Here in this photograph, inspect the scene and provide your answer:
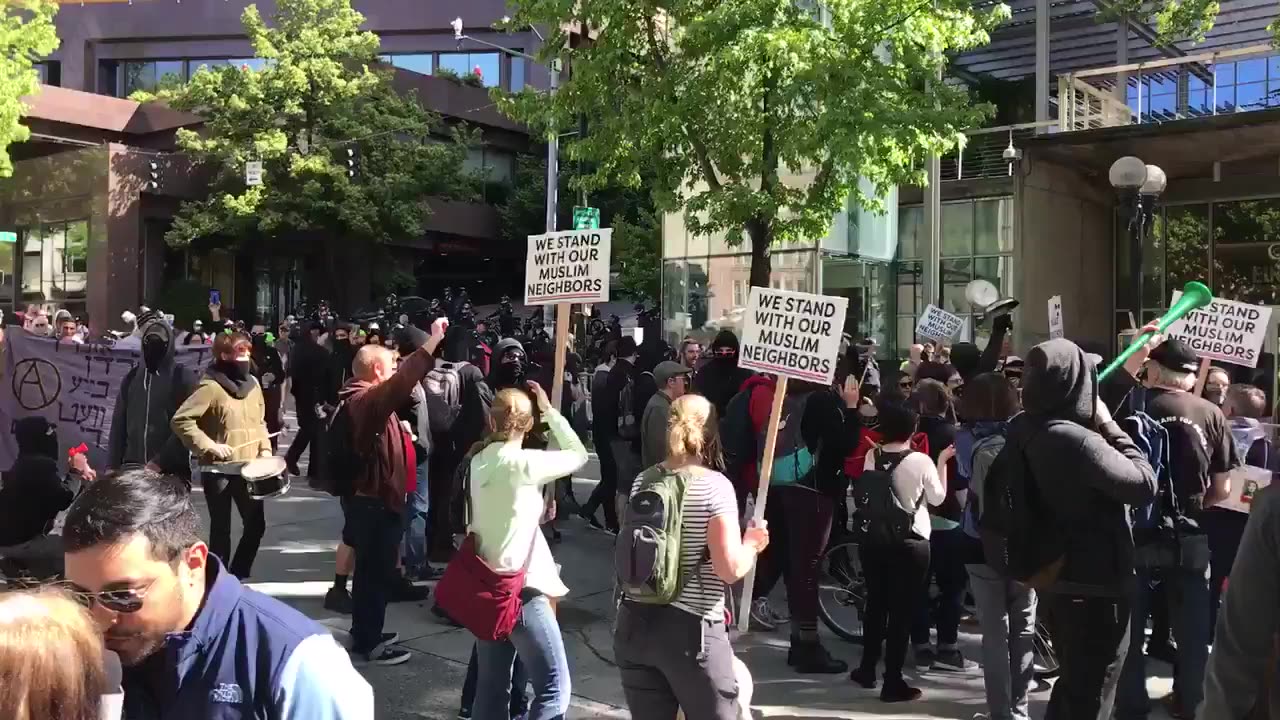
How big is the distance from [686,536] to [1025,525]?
140 cm

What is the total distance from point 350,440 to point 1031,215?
1472 cm

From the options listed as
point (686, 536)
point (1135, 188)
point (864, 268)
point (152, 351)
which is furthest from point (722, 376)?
point (864, 268)

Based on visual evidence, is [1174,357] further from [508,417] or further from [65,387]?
[65,387]

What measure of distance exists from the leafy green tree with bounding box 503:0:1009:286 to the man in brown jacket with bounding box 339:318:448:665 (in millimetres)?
7220

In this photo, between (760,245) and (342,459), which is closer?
(342,459)

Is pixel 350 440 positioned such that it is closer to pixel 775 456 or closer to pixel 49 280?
pixel 775 456

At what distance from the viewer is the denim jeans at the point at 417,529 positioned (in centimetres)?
828

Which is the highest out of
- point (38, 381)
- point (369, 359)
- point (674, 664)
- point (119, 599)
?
point (369, 359)

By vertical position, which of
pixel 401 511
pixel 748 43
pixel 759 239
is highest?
pixel 748 43

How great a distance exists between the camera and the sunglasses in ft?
6.84

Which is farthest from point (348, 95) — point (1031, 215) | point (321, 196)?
point (1031, 215)

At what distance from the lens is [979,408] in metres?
5.80

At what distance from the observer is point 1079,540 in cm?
409

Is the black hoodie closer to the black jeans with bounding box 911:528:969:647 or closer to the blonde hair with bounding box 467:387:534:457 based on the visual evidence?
the blonde hair with bounding box 467:387:534:457
